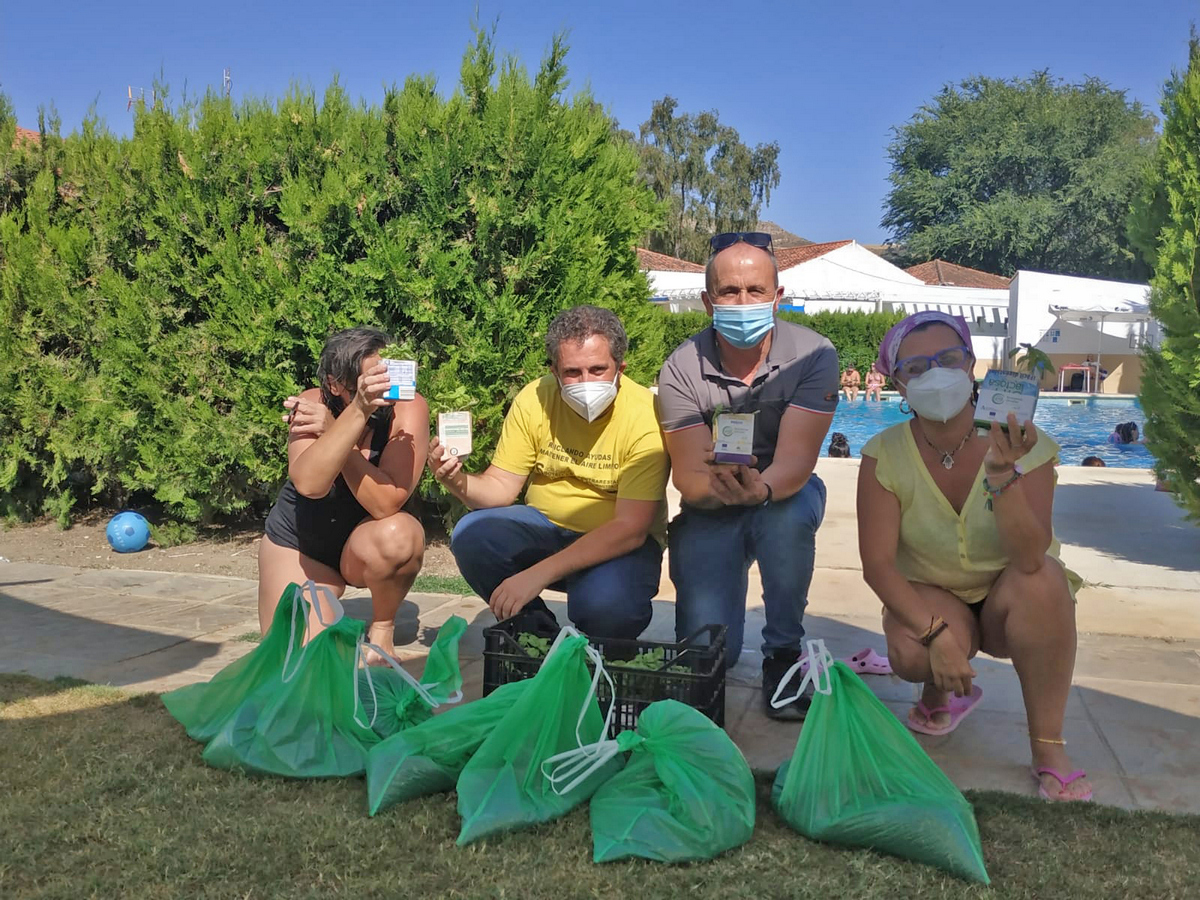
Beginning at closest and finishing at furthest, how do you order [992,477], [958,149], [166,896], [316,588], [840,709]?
[166,896] < [840,709] < [992,477] < [316,588] < [958,149]

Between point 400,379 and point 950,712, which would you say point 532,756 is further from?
point 950,712

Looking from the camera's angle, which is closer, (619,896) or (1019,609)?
(619,896)

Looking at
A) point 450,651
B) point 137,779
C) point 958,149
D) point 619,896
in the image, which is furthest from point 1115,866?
point 958,149

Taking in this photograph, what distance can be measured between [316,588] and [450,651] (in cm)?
43

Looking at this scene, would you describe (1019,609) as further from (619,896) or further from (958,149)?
(958,149)

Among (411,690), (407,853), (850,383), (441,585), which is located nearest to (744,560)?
(411,690)

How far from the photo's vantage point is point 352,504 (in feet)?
11.7

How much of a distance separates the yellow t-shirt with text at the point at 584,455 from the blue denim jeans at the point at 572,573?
3.4 inches

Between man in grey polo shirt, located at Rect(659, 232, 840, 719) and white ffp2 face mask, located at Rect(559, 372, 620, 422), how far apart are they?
21cm

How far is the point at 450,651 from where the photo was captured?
9.40 feet

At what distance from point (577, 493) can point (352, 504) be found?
2.83 feet

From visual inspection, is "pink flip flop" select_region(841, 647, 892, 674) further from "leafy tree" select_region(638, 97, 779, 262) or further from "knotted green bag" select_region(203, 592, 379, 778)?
"leafy tree" select_region(638, 97, 779, 262)

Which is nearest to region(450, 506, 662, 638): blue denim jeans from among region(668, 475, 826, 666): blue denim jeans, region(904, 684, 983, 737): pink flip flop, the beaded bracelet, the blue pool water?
region(668, 475, 826, 666): blue denim jeans

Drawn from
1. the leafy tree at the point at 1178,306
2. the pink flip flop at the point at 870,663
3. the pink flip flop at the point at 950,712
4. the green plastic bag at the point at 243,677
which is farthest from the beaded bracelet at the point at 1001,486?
the leafy tree at the point at 1178,306
